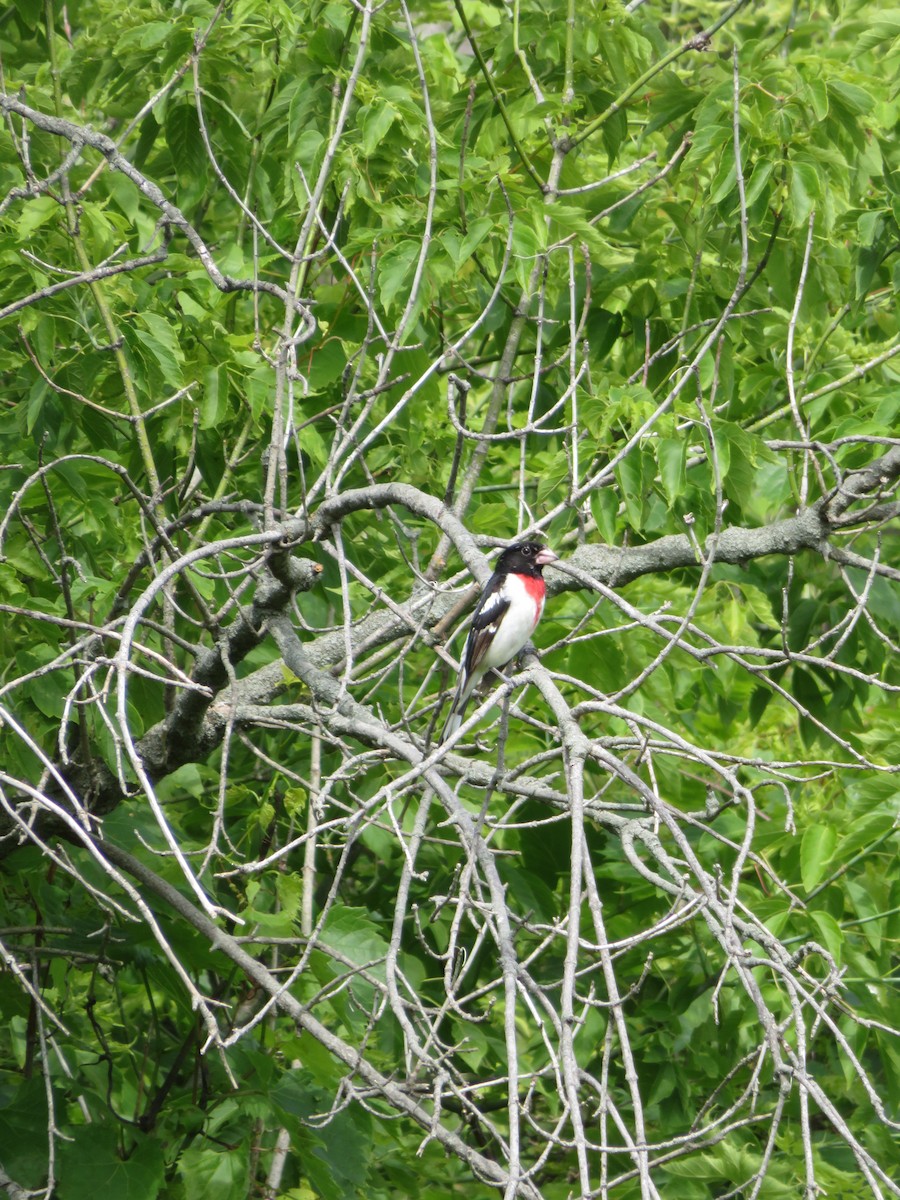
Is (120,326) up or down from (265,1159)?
up

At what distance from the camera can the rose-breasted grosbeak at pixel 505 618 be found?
414 cm

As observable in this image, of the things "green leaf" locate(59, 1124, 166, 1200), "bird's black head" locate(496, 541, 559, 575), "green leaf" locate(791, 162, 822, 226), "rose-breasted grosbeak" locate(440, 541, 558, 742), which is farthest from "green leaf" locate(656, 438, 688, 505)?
"green leaf" locate(59, 1124, 166, 1200)

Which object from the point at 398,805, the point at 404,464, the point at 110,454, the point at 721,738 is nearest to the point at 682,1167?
the point at 398,805

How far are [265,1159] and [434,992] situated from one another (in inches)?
38.1

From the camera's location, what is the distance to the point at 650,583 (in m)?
5.29

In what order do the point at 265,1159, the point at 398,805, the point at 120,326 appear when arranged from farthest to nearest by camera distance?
the point at 398,805, the point at 265,1159, the point at 120,326

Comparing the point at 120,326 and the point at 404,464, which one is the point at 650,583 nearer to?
the point at 404,464

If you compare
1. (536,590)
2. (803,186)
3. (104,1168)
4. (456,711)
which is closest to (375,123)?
(803,186)

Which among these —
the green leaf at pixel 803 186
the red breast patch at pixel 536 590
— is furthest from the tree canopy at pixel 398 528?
the red breast patch at pixel 536 590

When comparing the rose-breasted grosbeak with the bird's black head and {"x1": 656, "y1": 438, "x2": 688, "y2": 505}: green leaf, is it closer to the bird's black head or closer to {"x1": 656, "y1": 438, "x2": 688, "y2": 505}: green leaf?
the bird's black head

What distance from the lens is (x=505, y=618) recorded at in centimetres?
418

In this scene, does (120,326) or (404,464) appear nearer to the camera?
(120,326)

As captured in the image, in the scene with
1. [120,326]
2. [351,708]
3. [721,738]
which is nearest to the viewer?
[351,708]

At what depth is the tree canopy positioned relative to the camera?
3.75 metres
